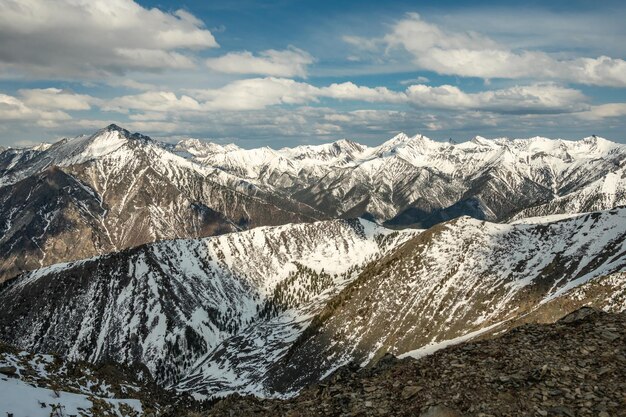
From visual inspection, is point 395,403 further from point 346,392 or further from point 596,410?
point 596,410

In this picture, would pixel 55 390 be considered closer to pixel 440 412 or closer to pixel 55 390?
pixel 55 390

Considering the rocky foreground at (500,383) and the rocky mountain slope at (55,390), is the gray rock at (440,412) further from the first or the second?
the rocky mountain slope at (55,390)

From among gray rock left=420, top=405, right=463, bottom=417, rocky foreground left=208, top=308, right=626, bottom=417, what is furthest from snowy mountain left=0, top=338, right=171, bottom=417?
gray rock left=420, top=405, right=463, bottom=417

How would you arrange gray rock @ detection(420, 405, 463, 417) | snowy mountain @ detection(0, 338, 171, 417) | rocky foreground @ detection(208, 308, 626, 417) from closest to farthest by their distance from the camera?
gray rock @ detection(420, 405, 463, 417)
rocky foreground @ detection(208, 308, 626, 417)
snowy mountain @ detection(0, 338, 171, 417)

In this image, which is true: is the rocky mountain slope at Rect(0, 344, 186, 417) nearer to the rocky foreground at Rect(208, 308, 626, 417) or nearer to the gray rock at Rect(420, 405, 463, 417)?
the rocky foreground at Rect(208, 308, 626, 417)

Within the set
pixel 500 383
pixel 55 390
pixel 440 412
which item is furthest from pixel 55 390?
pixel 500 383

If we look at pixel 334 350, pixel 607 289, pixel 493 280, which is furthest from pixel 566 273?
pixel 334 350

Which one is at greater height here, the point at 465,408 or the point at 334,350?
the point at 465,408

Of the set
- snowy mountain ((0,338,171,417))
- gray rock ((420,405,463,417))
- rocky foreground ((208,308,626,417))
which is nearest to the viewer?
gray rock ((420,405,463,417))

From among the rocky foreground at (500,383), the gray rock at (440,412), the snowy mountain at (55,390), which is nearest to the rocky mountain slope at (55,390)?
the snowy mountain at (55,390)
